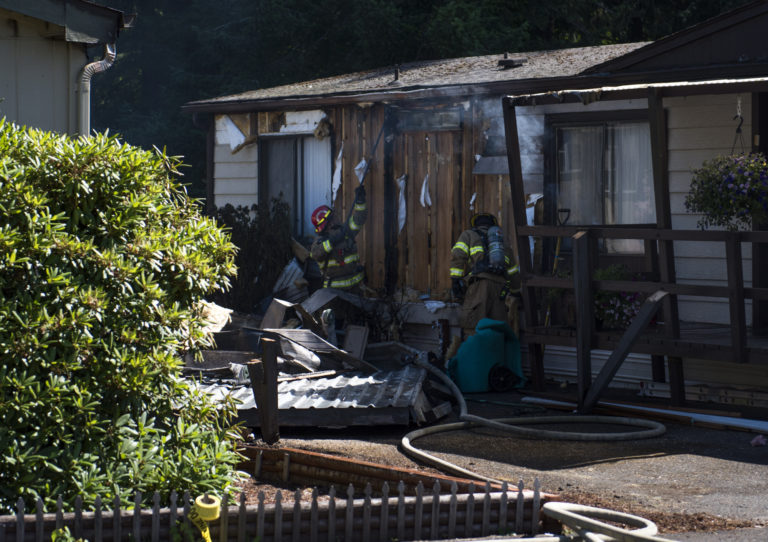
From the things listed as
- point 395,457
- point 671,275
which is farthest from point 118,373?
point 671,275

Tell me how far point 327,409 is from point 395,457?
114 cm

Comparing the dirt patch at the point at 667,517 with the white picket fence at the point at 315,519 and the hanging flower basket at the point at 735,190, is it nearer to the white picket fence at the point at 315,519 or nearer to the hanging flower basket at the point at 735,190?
the white picket fence at the point at 315,519

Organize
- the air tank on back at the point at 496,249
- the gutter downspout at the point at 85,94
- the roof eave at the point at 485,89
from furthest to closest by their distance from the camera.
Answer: the air tank on back at the point at 496,249
the roof eave at the point at 485,89
the gutter downspout at the point at 85,94

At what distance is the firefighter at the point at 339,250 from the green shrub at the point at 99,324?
6.62 metres

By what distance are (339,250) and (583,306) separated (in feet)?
12.7

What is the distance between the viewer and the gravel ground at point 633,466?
6.37 m

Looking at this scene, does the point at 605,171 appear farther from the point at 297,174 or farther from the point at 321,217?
the point at 297,174

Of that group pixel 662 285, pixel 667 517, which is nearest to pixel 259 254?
pixel 662 285

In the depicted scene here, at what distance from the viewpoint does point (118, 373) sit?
18.1ft

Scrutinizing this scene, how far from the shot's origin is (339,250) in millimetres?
12852

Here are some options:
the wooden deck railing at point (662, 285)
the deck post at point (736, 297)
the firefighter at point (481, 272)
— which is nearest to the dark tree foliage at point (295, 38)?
the firefighter at point (481, 272)

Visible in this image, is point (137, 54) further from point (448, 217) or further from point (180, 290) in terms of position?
point (180, 290)

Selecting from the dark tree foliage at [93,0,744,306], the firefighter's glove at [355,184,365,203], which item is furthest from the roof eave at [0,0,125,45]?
the dark tree foliage at [93,0,744,306]

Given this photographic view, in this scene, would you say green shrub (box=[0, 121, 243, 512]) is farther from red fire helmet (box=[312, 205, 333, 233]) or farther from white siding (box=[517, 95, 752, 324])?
red fire helmet (box=[312, 205, 333, 233])
